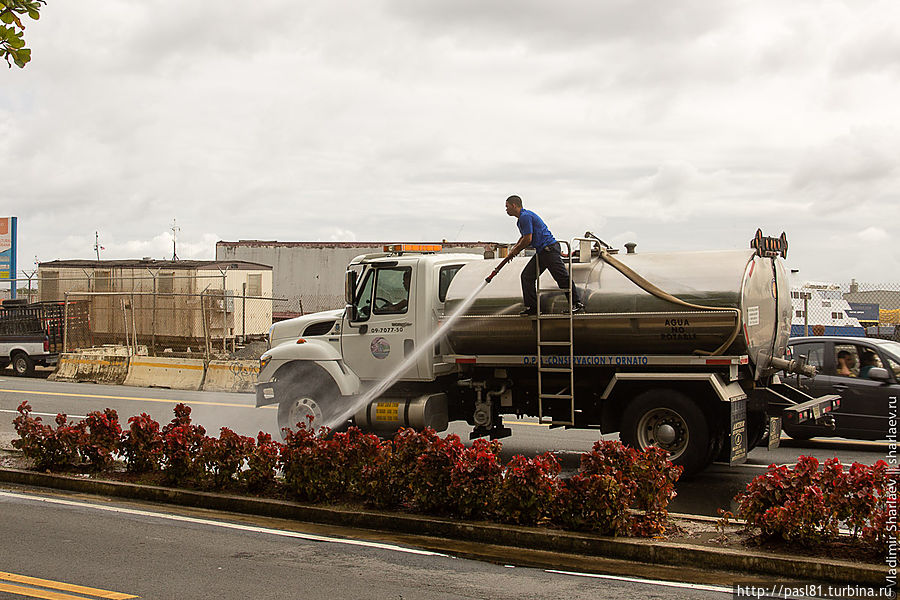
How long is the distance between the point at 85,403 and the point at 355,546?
44.1 ft

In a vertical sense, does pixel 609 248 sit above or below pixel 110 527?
above

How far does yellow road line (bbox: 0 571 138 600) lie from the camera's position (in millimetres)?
6039

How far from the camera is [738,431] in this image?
9.90 m

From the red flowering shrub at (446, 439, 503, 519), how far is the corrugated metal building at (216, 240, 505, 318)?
111 ft

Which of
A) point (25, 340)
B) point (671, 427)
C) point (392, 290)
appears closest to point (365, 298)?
point (392, 290)

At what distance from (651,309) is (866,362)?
167 inches

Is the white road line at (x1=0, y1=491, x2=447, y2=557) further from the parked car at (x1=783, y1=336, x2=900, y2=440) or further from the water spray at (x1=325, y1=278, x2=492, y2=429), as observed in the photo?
the parked car at (x1=783, y1=336, x2=900, y2=440)

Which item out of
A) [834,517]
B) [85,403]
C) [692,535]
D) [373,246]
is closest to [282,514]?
[692,535]

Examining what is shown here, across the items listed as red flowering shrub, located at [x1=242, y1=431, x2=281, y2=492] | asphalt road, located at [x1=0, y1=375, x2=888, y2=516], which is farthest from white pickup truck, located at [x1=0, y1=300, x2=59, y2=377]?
red flowering shrub, located at [x1=242, y1=431, x2=281, y2=492]

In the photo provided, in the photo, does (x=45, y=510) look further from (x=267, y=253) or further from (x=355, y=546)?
(x=267, y=253)

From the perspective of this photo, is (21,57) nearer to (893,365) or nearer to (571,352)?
(571,352)

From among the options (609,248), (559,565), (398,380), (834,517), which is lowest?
(559,565)

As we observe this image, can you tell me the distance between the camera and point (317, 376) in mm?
12391

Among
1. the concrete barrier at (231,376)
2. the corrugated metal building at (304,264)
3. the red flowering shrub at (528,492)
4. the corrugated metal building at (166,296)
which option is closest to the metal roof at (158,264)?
the corrugated metal building at (166,296)
